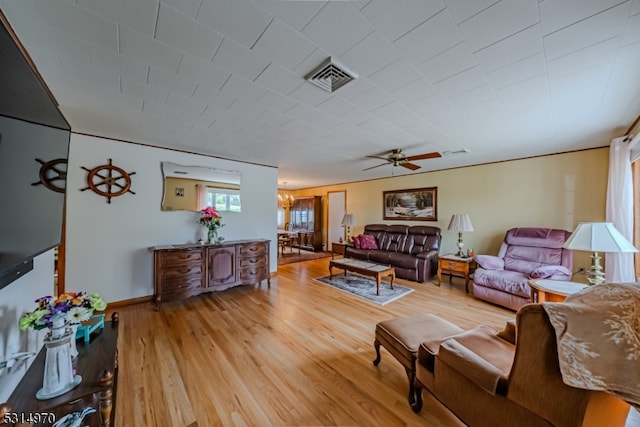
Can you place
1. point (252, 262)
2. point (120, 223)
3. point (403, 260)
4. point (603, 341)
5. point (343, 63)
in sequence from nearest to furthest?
point (603, 341) < point (343, 63) < point (120, 223) < point (252, 262) < point (403, 260)

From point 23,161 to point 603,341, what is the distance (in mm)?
2593

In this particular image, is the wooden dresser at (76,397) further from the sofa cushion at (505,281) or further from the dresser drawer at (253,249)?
the sofa cushion at (505,281)

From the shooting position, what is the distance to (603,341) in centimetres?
85

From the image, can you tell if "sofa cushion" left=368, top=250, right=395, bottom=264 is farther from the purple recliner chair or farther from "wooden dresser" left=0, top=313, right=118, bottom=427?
"wooden dresser" left=0, top=313, right=118, bottom=427

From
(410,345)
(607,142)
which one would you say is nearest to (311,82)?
(410,345)

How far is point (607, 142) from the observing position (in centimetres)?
339

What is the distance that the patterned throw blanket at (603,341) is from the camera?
0.81m

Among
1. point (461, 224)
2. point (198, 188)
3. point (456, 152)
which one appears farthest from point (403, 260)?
point (198, 188)

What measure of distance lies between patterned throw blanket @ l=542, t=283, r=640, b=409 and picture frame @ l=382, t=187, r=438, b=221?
16.2 ft

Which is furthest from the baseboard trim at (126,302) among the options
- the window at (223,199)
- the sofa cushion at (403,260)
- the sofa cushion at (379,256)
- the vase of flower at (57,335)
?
the sofa cushion at (403,260)

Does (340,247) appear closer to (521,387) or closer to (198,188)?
(198,188)

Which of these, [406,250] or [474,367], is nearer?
[474,367]

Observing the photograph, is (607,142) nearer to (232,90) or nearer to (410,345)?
(410,345)

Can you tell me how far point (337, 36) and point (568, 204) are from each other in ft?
15.7
